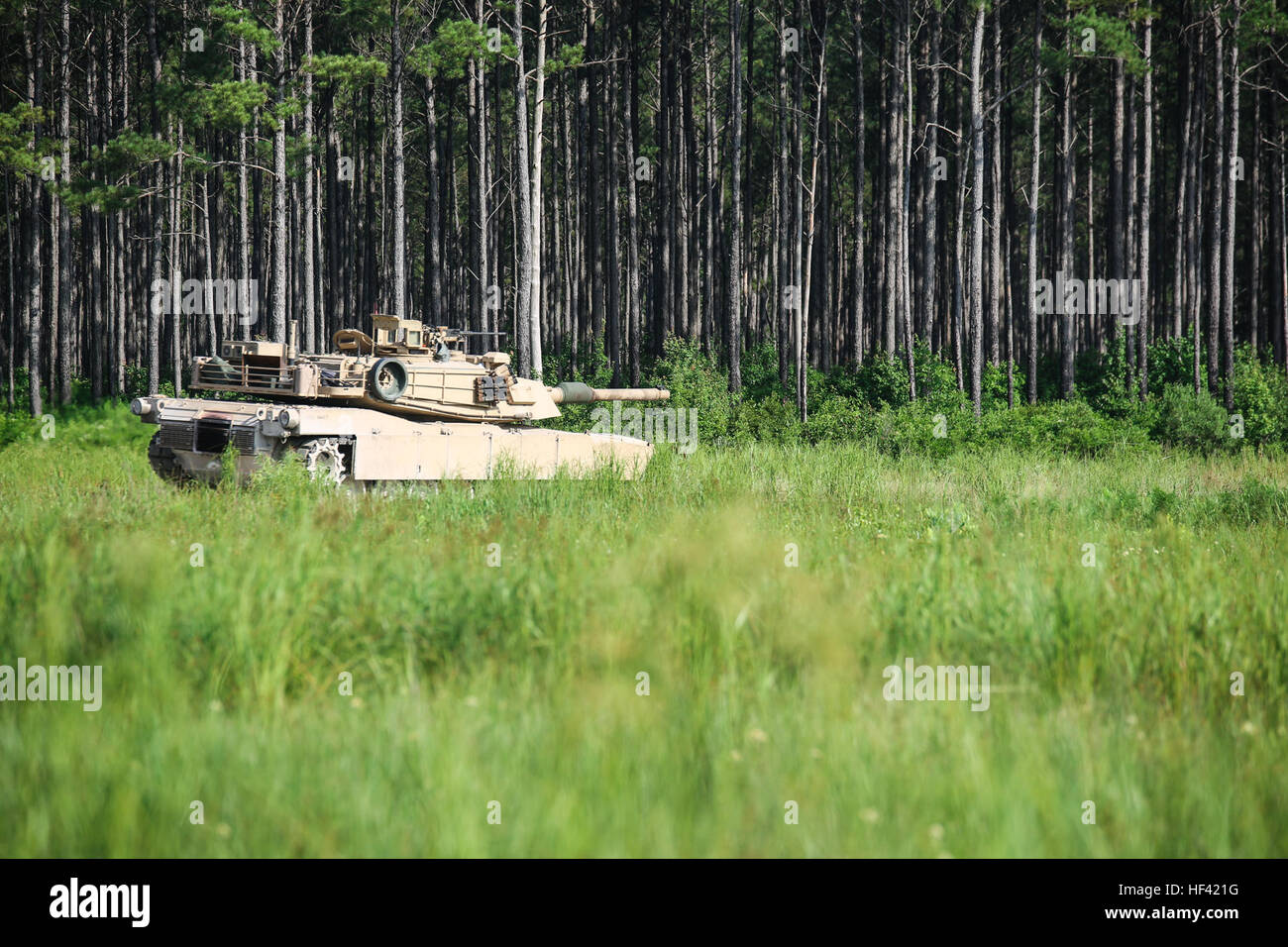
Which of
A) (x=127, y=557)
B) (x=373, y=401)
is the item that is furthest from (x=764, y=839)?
(x=373, y=401)

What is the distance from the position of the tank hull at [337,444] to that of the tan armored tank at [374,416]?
0.02 m

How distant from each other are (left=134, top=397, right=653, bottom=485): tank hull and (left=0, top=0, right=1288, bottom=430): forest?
1.56m

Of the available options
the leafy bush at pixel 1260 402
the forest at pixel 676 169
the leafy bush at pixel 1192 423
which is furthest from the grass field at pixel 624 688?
the leafy bush at pixel 1260 402

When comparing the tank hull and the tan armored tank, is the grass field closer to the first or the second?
the tank hull

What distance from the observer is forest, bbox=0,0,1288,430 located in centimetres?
2408

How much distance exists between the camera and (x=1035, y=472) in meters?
16.4

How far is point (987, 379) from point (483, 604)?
2155cm

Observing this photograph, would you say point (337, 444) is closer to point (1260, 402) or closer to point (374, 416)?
point (374, 416)

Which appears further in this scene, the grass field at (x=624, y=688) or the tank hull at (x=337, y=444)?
the tank hull at (x=337, y=444)

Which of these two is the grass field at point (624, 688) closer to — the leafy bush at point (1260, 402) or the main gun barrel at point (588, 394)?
the main gun barrel at point (588, 394)

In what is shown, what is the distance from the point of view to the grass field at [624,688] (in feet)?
13.5

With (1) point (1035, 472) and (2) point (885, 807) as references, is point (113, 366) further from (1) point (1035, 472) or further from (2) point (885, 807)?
(2) point (885, 807)

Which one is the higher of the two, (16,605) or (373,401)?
(373,401)

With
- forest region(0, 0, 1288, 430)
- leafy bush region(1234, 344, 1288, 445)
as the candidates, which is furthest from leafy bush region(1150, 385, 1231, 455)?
forest region(0, 0, 1288, 430)
